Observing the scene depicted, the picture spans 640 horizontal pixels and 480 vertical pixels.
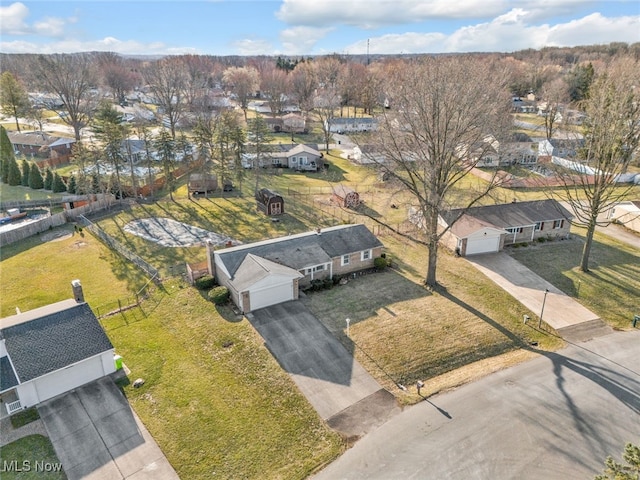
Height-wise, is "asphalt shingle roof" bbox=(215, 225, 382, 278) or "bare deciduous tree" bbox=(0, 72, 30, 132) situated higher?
"bare deciduous tree" bbox=(0, 72, 30, 132)

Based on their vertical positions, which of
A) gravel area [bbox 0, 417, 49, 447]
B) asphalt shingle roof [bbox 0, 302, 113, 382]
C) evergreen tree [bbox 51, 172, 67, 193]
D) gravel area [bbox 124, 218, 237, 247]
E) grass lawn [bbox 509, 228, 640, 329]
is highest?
evergreen tree [bbox 51, 172, 67, 193]

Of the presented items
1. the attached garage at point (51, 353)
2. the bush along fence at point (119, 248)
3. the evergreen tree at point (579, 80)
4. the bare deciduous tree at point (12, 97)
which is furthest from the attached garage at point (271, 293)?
the evergreen tree at point (579, 80)

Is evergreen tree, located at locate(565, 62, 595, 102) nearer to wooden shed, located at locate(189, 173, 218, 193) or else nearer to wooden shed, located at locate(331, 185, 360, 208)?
wooden shed, located at locate(331, 185, 360, 208)

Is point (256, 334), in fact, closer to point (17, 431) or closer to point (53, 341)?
point (53, 341)

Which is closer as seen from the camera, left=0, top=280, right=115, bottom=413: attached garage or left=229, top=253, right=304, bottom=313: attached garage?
left=0, top=280, right=115, bottom=413: attached garage

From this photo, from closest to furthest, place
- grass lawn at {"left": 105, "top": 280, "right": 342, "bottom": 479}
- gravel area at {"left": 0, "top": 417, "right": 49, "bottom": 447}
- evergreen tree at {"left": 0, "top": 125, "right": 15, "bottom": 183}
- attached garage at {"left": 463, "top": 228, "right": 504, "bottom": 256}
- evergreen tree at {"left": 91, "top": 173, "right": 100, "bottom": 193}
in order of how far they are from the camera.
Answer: grass lawn at {"left": 105, "top": 280, "right": 342, "bottom": 479} < gravel area at {"left": 0, "top": 417, "right": 49, "bottom": 447} < attached garage at {"left": 463, "top": 228, "right": 504, "bottom": 256} < evergreen tree at {"left": 91, "top": 173, "right": 100, "bottom": 193} < evergreen tree at {"left": 0, "top": 125, "right": 15, "bottom": 183}

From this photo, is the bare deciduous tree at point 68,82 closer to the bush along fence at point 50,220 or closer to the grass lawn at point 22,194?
the grass lawn at point 22,194

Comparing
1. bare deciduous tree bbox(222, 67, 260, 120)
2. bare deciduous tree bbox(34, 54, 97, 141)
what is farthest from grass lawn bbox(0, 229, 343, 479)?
bare deciduous tree bbox(222, 67, 260, 120)

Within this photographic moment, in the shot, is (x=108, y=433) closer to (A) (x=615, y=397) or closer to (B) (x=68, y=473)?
(B) (x=68, y=473)
